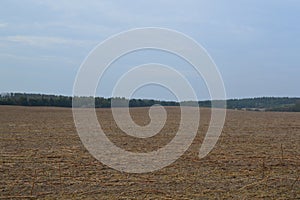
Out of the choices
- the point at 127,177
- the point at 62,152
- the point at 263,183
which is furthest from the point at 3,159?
the point at 263,183

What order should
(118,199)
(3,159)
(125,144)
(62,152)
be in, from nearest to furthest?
(118,199) → (3,159) → (62,152) → (125,144)

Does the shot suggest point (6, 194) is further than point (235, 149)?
No

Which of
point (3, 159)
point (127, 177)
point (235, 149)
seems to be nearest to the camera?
point (127, 177)

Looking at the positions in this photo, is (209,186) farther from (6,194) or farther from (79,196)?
(6,194)

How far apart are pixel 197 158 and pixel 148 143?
4787 mm

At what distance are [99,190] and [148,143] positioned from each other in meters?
9.39

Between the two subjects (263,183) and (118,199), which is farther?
(263,183)

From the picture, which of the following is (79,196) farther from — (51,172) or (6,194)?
(51,172)

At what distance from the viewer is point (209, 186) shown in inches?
380

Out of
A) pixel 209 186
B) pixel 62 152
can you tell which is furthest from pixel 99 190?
pixel 62 152

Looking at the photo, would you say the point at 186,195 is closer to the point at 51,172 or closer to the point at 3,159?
the point at 51,172

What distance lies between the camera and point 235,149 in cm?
1652

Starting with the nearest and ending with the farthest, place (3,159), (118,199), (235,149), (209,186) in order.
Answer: (118,199)
(209,186)
(3,159)
(235,149)

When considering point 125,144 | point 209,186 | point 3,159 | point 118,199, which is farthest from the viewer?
point 125,144
